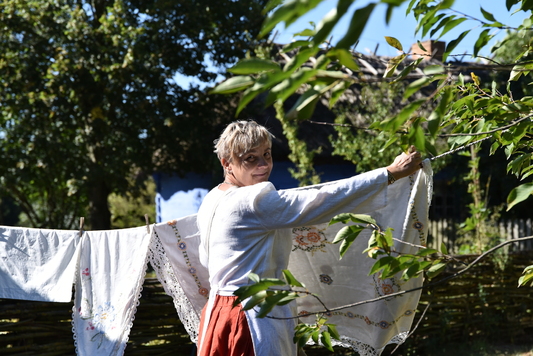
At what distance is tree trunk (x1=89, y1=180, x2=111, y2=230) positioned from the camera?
468 inches

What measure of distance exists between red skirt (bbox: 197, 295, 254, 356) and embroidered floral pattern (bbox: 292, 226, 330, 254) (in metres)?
0.75

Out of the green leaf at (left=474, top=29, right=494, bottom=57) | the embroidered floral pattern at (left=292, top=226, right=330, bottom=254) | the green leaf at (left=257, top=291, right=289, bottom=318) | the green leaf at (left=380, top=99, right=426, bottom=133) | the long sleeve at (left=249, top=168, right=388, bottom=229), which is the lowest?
the green leaf at (left=257, top=291, right=289, bottom=318)

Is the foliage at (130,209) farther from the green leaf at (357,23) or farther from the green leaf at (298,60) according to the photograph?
the green leaf at (357,23)

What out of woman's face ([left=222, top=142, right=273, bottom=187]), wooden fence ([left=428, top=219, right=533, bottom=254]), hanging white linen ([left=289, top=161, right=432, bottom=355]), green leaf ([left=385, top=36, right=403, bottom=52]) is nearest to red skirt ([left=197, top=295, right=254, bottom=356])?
woman's face ([left=222, top=142, right=273, bottom=187])

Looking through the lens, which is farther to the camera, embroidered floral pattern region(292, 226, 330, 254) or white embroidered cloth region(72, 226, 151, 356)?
white embroidered cloth region(72, 226, 151, 356)

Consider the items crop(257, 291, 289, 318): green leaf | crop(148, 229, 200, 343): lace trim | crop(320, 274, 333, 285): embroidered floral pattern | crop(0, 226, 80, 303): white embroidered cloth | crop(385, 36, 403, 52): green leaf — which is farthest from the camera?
crop(0, 226, 80, 303): white embroidered cloth

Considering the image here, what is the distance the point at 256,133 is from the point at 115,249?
65.3 inches

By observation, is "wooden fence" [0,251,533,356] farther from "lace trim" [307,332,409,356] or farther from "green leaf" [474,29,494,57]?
"green leaf" [474,29,494,57]

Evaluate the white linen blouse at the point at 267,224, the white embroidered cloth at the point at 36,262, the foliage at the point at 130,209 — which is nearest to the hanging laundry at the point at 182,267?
the white embroidered cloth at the point at 36,262

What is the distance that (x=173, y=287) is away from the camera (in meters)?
3.31

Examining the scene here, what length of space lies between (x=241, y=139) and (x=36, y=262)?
205 centimetres

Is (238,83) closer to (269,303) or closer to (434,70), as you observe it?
(434,70)

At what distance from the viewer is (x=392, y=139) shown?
5.41ft

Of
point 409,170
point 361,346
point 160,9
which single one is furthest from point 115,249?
point 160,9
